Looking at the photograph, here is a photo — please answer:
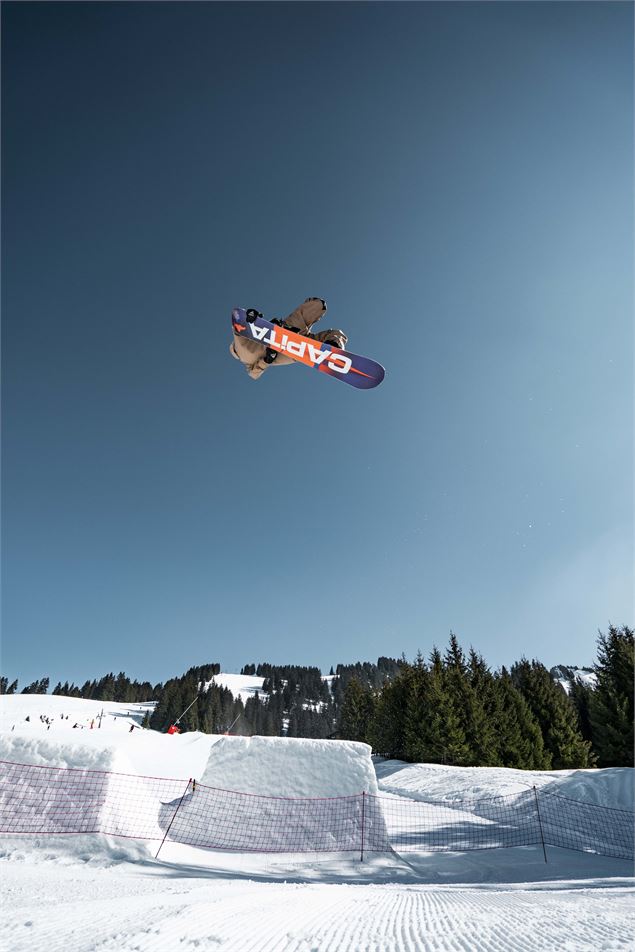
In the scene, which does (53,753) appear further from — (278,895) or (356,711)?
(356,711)

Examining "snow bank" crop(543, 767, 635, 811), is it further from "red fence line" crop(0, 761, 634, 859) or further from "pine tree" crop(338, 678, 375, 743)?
"pine tree" crop(338, 678, 375, 743)

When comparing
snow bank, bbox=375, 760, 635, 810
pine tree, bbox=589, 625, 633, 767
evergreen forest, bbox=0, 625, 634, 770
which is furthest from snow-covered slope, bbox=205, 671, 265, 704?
A: snow bank, bbox=375, 760, 635, 810

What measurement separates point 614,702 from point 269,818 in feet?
73.0

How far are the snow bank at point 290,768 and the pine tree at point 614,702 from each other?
1917cm

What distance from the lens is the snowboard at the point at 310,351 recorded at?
10555mm

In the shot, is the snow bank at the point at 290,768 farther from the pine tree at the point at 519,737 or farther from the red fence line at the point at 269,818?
the pine tree at the point at 519,737

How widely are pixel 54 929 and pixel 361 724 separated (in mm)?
47191

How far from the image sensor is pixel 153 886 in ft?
18.2

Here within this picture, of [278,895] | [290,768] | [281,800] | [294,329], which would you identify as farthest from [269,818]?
[294,329]

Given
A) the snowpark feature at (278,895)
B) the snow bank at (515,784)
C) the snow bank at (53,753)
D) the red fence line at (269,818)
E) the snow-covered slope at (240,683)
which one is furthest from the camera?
the snow-covered slope at (240,683)

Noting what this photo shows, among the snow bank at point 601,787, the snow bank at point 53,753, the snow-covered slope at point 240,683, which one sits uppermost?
the snow-covered slope at point 240,683

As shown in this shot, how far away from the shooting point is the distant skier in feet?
35.0

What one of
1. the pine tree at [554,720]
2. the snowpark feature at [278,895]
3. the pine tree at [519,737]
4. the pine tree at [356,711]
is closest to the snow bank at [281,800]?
the snowpark feature at [278,895]

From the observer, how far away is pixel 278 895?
4.74 m
